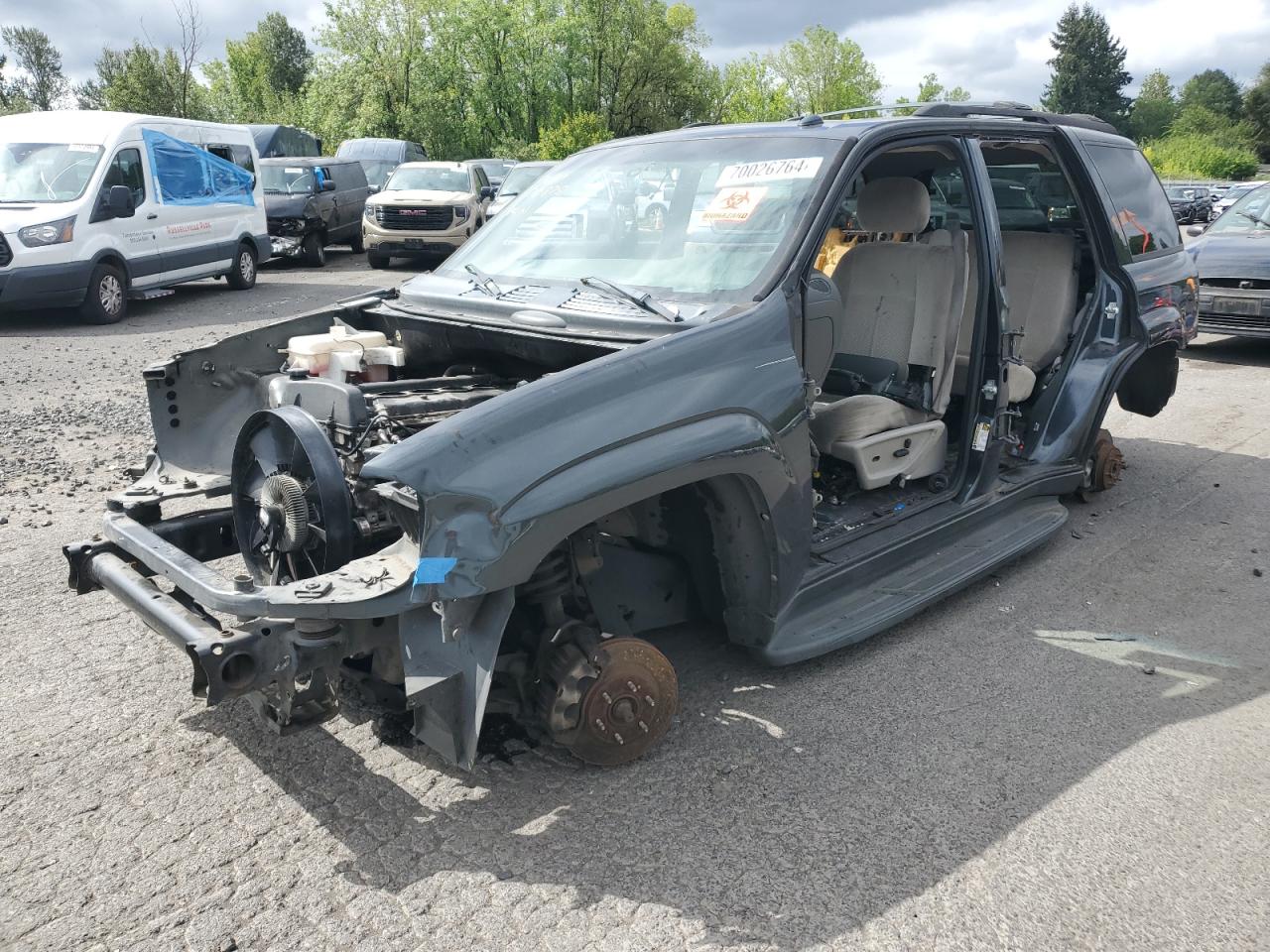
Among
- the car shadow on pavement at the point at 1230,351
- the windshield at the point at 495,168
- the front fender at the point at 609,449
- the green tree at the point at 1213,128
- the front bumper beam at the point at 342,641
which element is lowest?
the car shadow on pavement at the point at 1230,351

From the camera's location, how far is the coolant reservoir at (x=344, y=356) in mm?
4078

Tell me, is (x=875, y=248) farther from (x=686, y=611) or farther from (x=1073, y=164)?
(x=686, y=611)

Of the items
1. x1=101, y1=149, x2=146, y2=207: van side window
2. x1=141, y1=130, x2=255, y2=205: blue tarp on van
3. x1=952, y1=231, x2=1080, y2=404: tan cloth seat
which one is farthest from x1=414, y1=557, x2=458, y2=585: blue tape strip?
x1=141, y1=130, x2=255, y2=205: blue tarp on van

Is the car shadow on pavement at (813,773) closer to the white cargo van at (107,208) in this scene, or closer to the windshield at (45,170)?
the white cargo van at (107,208)

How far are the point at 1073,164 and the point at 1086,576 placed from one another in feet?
6.88

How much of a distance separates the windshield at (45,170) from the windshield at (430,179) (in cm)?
683

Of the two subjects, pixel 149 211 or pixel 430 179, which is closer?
pixel 149 211

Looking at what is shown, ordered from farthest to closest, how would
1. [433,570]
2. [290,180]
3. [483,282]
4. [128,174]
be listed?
1. [290,180]
2. [128,174]
3. [483,282]
4. [433,570]

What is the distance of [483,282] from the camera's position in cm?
430

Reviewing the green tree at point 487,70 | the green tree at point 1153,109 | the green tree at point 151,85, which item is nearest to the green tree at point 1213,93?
the green tree at point 1153,109

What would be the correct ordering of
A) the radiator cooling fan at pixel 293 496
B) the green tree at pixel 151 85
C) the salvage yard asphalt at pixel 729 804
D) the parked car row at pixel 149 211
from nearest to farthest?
the salvage yard asphalt at pixel 729 804
the radiator cooling fan at pixel 293 496
the parked car row at pixel 149 211
the green tree at pixel 151 85

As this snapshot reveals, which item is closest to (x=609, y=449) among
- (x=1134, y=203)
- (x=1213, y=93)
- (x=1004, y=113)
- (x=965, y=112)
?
(x=965, y=112)

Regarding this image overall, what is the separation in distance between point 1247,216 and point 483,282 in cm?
1016

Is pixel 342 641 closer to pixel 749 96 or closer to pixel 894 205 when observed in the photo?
pixel 894 205
